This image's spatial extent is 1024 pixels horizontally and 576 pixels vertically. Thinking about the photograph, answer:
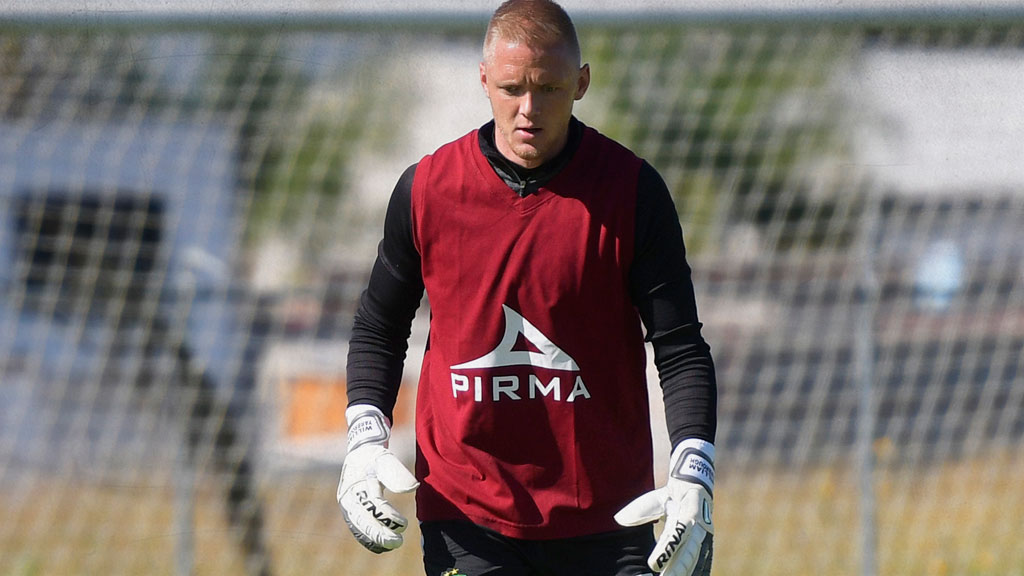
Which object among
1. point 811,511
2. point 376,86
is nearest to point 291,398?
point 376,86

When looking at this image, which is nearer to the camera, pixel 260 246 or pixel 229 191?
pixel 229 191

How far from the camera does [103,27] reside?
4.47 m

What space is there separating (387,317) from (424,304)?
370 centimetres

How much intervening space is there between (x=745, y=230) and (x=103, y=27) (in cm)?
323

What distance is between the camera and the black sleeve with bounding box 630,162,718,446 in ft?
8.07

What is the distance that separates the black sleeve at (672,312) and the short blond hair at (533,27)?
34cm

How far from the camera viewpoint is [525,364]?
→ 8.25 ft

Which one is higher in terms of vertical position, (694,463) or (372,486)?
(694,463)

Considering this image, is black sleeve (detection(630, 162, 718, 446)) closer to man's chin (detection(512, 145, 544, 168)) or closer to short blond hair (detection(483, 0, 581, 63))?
man's chin (detection(512, 145, 544, 168))

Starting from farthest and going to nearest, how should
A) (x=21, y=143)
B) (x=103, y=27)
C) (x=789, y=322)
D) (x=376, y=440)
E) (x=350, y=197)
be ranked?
(x=350, y=197), (x=789, y=322), (x=21, y=143), (x=103, y=27), (x=376, y=440)

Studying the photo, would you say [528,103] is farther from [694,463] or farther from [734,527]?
[734,527]

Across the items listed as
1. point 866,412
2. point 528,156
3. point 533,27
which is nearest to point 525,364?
point 528,156

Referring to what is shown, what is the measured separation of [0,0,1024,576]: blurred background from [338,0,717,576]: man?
2437 millimetres

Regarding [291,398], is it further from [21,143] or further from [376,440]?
[376,440]
